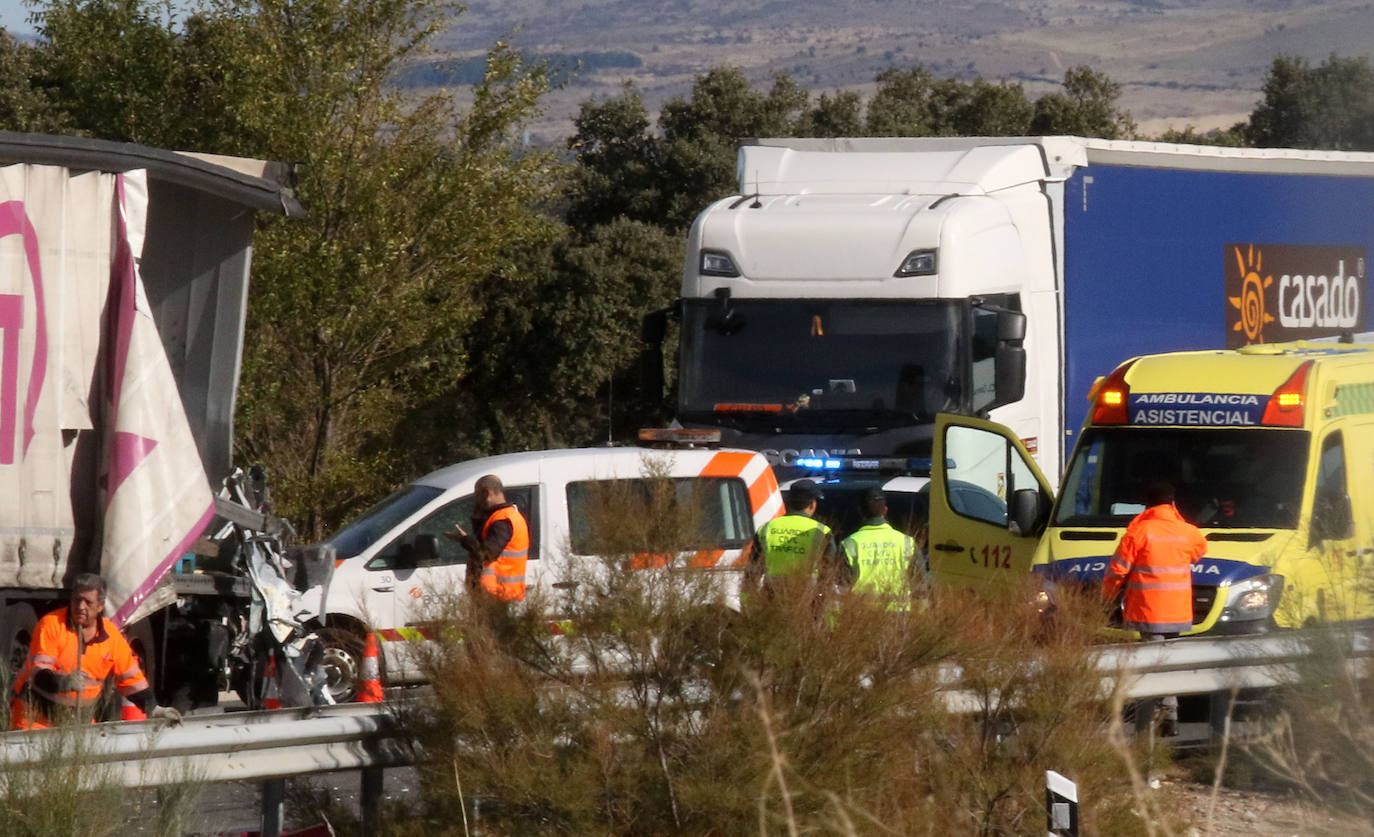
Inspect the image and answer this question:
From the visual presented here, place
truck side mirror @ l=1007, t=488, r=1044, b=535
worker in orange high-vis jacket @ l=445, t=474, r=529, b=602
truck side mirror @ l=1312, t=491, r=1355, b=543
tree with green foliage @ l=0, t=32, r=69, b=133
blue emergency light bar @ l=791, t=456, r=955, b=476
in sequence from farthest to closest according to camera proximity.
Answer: tree with green foliage @ l=0, t=32, r=69, b=133, blue emergency light bar @ l=791, t=456, r=955, b=476, worker in orange high-vis jacket @ l=445, t=474, r=529, b=602, truck side mirror @ l=1007, t=488, r=1044, b=535, truck side mirror @ l=1312, t=491, r=1355, b=543

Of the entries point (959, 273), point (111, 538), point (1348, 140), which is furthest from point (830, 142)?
point (1348, 140)

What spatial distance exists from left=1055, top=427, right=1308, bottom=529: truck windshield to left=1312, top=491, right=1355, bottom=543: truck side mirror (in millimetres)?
114

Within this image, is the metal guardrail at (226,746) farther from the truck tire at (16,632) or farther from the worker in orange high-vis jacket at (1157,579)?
the worker in orange high-vis jacket at (1157,579)

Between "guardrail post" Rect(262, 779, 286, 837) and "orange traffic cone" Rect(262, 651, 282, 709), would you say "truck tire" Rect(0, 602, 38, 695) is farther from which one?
"guardrail post" Rect(262, 779, 286, 837)

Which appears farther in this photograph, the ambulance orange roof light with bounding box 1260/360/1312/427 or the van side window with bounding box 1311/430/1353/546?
the ambulance orange roof light with bounding box 1260/360/1312/427

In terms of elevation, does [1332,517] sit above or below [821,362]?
below

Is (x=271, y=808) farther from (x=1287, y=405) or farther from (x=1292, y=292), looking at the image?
(x=1292, y=292)

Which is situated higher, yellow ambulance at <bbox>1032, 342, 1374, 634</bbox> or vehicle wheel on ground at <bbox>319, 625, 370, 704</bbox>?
yellow ambulance at <bbox>1032, 342, 1374, 634</bbox>

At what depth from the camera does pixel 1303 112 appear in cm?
4153

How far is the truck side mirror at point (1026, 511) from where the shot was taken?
996 centimetres

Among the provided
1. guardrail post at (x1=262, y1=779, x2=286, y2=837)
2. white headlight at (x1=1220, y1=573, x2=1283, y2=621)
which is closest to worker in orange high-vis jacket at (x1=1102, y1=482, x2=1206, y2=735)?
white headlight at (x1=1220, y1=573, x2=1283, y2=621)

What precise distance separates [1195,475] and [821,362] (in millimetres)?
4177

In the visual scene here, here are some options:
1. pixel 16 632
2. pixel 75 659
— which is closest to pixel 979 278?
pixel 16 632

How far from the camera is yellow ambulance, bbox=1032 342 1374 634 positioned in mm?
9133
